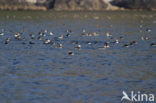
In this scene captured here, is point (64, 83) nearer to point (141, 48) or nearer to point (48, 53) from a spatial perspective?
point (48, 53)

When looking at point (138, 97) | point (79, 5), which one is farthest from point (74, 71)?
point (79, 5)

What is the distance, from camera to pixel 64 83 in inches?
1001

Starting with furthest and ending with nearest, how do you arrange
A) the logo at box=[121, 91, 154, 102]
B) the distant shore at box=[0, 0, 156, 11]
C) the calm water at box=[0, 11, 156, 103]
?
the distant shore at box=[0, 0, 156, 11], the calm water at box=[0, 11, 156, 103], the logo at box=[121, 91, 154, 102]

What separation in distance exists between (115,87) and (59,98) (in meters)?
3.56

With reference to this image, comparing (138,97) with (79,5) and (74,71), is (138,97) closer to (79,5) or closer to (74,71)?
(74,71)

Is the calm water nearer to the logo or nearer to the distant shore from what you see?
the logo

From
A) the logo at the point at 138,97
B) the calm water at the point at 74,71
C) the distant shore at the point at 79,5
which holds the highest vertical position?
the distant shore at the point at 79,5

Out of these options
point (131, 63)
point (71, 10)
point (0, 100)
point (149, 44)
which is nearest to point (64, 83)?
point (0, 100)

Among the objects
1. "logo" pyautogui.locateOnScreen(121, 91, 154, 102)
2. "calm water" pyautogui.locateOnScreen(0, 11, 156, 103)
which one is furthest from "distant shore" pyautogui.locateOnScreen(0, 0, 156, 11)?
"logo" pyautogui.locateOnScreen(121, 91, 154, 102)

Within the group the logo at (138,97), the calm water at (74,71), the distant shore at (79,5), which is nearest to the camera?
the logo at (138,97)

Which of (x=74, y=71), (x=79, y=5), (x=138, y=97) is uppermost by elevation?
(x=79, y=5)

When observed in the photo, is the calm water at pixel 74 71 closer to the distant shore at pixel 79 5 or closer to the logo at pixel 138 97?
the logo at pixel 138 97

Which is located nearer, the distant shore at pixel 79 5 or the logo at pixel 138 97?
the logo at pixel 138 97

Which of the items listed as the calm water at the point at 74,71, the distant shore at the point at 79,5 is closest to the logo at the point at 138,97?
the calm water at the point at 74,71
